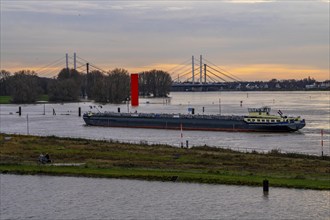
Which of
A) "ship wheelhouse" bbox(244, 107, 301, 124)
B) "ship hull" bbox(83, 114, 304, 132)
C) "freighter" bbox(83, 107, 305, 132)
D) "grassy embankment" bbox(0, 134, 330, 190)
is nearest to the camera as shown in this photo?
"grassy embankment" bbox(0, 134, 330, 190)

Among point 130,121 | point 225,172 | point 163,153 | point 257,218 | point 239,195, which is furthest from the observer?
point 130,121

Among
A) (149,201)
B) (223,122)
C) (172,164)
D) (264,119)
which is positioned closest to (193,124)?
(223,122)

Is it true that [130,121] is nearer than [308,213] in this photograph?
No

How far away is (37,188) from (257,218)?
12259 mm

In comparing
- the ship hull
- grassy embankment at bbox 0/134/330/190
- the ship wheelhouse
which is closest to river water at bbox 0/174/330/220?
grassy embankment at bbox 0/134/330/190

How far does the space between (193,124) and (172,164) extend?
42.8 metres

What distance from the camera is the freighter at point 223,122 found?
2960 inches

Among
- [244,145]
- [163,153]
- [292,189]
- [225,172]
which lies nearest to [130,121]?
[244,145]

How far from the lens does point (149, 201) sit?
25.9 m

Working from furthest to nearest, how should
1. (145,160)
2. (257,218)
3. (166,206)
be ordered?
1. (145,160)
2. (166,206)
3. (257,218)

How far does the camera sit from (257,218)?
74.3ft

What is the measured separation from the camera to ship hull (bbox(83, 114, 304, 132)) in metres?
75.9

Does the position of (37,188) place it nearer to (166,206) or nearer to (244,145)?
(166,206)

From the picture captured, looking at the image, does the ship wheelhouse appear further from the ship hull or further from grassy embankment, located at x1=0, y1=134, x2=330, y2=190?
grassy embankment, located at x1=0, y1=134, x2=330, y2=190
